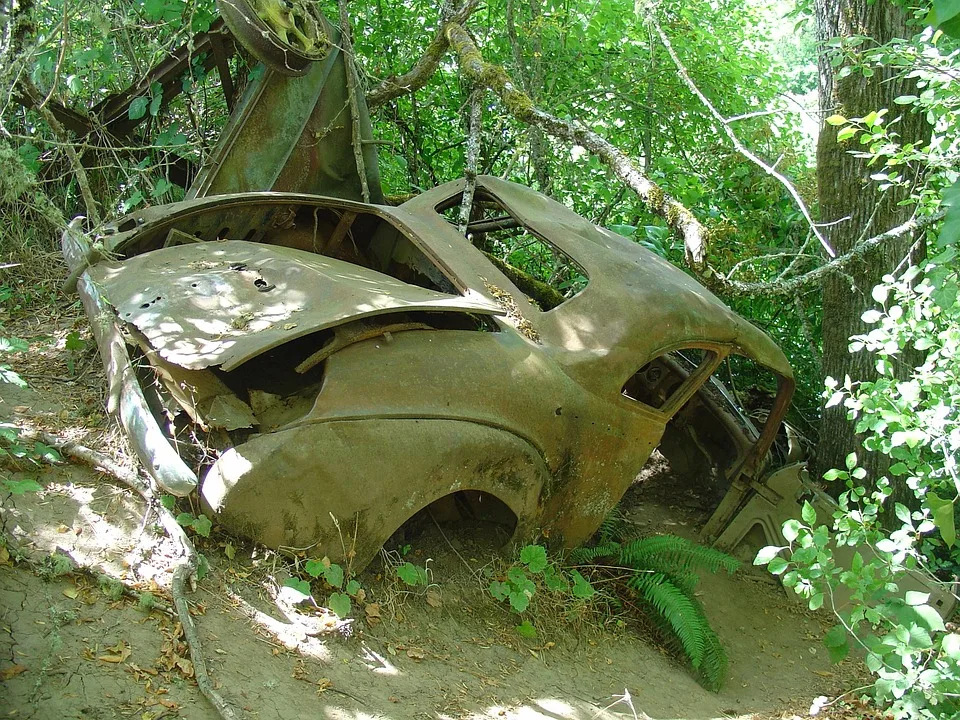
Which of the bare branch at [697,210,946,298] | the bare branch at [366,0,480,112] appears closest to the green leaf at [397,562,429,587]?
the bare branch at [697,210,946,298]

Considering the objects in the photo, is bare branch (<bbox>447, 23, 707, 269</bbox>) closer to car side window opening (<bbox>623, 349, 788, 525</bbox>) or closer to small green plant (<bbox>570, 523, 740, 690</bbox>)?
car side window opening (<bbox>623, 349, 788, 525</bbox>)

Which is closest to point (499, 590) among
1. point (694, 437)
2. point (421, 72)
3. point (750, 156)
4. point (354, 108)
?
point (694, 437)

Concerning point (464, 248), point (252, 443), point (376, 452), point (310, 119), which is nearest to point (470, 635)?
point (376, 452)

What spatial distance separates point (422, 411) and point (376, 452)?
0.92ft

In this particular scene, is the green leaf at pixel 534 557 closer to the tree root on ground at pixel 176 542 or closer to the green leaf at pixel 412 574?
the green leaf at pixel 412 574

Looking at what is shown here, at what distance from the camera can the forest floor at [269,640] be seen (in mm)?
2830

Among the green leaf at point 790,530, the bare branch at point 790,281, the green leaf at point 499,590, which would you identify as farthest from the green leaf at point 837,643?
the bare branch at point 790,281

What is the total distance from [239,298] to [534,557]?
1.83 m

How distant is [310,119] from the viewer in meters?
5.71

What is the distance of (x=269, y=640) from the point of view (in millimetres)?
3303

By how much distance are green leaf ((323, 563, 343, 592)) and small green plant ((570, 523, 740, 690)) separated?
1434 millimetres

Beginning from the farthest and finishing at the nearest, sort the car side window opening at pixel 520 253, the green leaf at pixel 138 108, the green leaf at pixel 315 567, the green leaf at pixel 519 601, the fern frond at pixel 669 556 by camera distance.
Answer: the green leaf at pixel 138 108 < the car side window opening at pixel 520 253 < the fern frond at pixel 669 556 < the green leaf at pixel 519 601 < the green leaf at pixel 315 567

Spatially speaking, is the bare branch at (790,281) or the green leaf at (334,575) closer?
the green leaf at (334,575)

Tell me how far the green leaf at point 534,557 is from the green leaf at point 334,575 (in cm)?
Answer: 95
